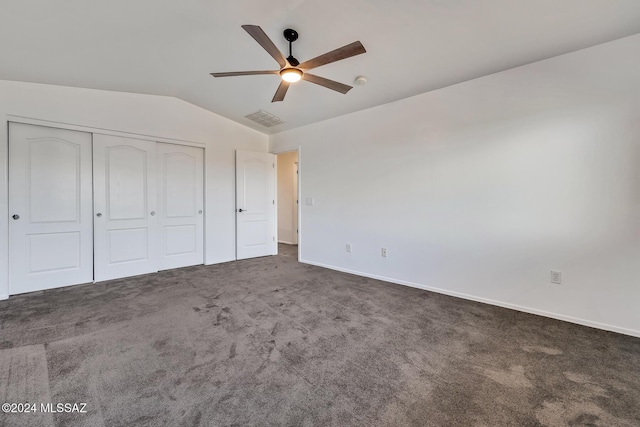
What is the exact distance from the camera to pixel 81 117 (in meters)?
3.49

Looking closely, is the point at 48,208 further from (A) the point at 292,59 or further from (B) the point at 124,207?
(A) the point at 292,59

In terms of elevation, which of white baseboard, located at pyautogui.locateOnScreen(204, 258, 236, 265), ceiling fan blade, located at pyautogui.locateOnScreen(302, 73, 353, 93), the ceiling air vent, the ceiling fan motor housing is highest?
the ceiling air vent

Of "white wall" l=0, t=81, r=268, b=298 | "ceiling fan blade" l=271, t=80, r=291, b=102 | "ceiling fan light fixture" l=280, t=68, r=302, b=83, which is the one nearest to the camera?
A: "ceiling fan light fixture" l=280, t=68, r=302, b=83

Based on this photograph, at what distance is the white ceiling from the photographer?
205cm

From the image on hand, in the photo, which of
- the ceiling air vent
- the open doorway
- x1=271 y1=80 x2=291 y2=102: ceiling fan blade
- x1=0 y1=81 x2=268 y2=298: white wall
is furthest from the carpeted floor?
the open doorway

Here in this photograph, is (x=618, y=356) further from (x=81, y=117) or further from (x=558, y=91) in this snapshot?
(x=81, y=117)

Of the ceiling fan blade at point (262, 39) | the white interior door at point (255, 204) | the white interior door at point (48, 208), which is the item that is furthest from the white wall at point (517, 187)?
the white interior door at point (48, 208)

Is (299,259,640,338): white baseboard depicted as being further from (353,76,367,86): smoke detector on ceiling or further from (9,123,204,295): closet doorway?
(9,123,204,295): closet doorway

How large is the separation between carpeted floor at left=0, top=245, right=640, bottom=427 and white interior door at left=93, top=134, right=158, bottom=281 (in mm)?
852

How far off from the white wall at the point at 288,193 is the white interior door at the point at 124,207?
3.38 metres

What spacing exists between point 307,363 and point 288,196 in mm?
5471

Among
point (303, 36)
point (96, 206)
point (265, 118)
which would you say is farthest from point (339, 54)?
point (96, 206)

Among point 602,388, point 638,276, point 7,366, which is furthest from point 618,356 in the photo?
point 7,366

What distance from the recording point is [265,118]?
4.57m
